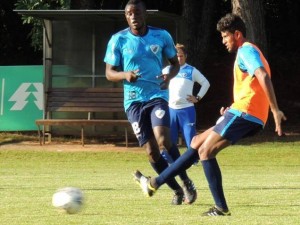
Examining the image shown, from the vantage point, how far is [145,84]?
1102 centimetres

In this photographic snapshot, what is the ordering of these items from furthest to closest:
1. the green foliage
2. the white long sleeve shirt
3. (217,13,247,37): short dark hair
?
the green foliage → the white long sleeve shirt → (217,13,247,37): short dark hair

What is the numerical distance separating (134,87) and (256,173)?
797 cm

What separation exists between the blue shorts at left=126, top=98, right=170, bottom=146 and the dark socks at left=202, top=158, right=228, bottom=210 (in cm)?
142

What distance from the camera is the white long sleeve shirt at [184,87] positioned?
55.2 feet

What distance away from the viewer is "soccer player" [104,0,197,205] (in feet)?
35.9

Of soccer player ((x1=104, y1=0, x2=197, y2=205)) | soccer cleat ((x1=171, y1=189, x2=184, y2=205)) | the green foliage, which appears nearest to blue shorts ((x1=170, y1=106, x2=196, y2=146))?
soccer player ((x1=104, y1=0, x2=197, y2=205))

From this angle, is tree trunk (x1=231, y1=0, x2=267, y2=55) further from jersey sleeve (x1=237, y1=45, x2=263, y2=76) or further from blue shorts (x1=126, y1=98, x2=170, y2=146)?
jersey sleeve (x1=237, y1=45, x2=263, y2=76)

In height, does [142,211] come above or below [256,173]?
above

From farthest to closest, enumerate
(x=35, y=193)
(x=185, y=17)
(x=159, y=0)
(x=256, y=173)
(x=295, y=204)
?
(x=159, y=0), (x=185, y=17), (x=256, y=173), (x=35, y=193), (x=295, y=204)

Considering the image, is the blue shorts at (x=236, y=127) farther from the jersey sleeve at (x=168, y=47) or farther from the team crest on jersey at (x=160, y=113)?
the jersey sleeve at (x=168, y=47)

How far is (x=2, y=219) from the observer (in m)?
9.48

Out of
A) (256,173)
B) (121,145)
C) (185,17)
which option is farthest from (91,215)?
(185,17)

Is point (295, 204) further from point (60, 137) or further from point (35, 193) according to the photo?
point (60, 137)

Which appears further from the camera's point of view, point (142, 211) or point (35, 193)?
point (35, 193)
